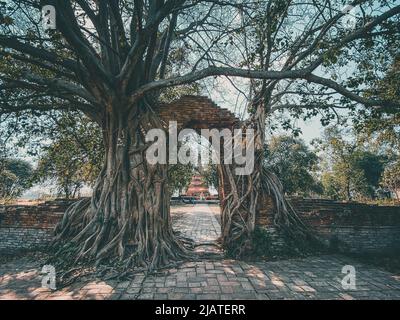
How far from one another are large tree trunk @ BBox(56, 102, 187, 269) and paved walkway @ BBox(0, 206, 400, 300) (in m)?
0.69

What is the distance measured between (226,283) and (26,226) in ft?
16.9

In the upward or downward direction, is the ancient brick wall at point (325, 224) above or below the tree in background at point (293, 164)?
below

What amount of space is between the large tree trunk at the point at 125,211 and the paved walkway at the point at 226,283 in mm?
689

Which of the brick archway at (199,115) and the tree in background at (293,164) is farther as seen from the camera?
the tree in background at (293,164)

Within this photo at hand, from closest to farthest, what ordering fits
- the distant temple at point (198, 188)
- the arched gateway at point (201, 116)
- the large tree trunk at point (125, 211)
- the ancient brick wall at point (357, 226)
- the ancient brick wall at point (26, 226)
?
the large tree trunk at point (125, 211) < the ancient brick wall at point (26, 226) < the ancient brick wall at point (357, 226) < the arched gateway at point (201, 116) < the distant temple at point (198, 188)

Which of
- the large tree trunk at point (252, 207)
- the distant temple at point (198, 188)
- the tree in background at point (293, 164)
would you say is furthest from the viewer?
the distant temple at point (198, 188)

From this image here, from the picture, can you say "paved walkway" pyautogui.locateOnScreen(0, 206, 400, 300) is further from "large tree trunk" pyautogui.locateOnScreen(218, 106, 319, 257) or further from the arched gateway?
the arched gateway

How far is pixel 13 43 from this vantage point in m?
4.66

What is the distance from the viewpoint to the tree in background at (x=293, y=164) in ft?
57.9

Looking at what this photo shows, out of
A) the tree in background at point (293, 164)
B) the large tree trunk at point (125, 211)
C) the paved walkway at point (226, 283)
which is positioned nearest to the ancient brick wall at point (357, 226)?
the paved walkway at point (226, 283)

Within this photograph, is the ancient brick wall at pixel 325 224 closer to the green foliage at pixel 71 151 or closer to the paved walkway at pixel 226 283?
the paved walkway at pixel 226 283
